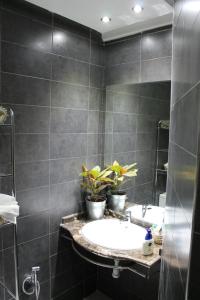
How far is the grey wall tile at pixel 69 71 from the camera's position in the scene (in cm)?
198

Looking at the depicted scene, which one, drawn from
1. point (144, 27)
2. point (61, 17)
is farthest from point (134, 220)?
point (61, 17)

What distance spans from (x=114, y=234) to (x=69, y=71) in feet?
4.61

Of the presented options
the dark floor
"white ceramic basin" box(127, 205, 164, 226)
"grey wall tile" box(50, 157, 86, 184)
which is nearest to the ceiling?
"grey wall tile" box(50, 157, 86, 184)

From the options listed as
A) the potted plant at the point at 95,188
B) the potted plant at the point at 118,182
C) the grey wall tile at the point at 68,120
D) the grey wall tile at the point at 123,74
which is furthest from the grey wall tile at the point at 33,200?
the grey wall tile at the point at 123,74

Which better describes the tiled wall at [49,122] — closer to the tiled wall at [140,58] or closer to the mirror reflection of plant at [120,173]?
the tiled wall at [140,58]

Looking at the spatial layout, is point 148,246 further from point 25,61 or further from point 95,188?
point 25,61

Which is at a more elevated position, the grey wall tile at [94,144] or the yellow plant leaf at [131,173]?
the grey wall tile at [94,144]

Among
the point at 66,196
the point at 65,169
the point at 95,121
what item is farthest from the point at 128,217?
the point at 95,121

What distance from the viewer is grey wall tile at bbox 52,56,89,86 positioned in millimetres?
1979

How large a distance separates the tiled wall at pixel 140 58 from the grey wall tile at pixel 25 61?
26.2 inches

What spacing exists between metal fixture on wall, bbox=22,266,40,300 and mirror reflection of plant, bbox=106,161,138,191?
94 cm

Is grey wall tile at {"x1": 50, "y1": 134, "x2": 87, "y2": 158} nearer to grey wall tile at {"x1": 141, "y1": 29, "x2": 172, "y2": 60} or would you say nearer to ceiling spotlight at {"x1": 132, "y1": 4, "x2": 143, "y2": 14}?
grey wall tile at {"x1": 141, "y1": 29, "x2": 172, "y2": 60}

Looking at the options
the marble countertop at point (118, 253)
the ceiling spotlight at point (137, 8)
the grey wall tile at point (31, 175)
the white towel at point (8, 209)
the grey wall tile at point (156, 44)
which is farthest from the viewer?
the grey wall tile at point (156, 44)

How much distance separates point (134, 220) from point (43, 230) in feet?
2.56
